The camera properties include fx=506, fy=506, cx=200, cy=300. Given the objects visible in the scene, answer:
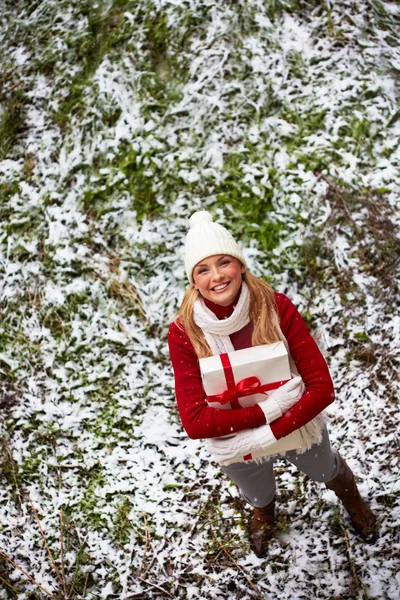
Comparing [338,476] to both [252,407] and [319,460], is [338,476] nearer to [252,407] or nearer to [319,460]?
[319,460]

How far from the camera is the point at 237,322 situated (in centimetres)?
256

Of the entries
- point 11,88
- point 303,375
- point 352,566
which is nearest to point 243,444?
point 303,375

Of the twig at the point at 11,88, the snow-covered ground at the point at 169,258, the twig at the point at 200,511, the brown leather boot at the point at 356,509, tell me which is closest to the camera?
the brown leather boot at the point at 356,509

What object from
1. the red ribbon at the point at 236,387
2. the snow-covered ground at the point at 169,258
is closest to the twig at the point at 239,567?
the snow-covered ground at the point at 169,258

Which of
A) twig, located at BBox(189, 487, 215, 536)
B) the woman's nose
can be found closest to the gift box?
the woman's nose

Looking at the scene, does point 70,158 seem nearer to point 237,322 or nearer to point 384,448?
point 237,322

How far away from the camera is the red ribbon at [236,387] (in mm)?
2541

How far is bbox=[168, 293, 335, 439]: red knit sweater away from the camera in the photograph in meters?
2.51

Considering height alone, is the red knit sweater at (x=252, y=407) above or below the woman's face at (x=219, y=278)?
below

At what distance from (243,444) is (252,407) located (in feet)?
0.64

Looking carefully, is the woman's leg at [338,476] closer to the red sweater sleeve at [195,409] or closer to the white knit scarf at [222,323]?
the red sweater sleeve at [195,409]

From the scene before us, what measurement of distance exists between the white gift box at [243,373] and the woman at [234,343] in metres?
0.05

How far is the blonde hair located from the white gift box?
0.05 metres

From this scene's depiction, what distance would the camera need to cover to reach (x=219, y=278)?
8.23 feet
